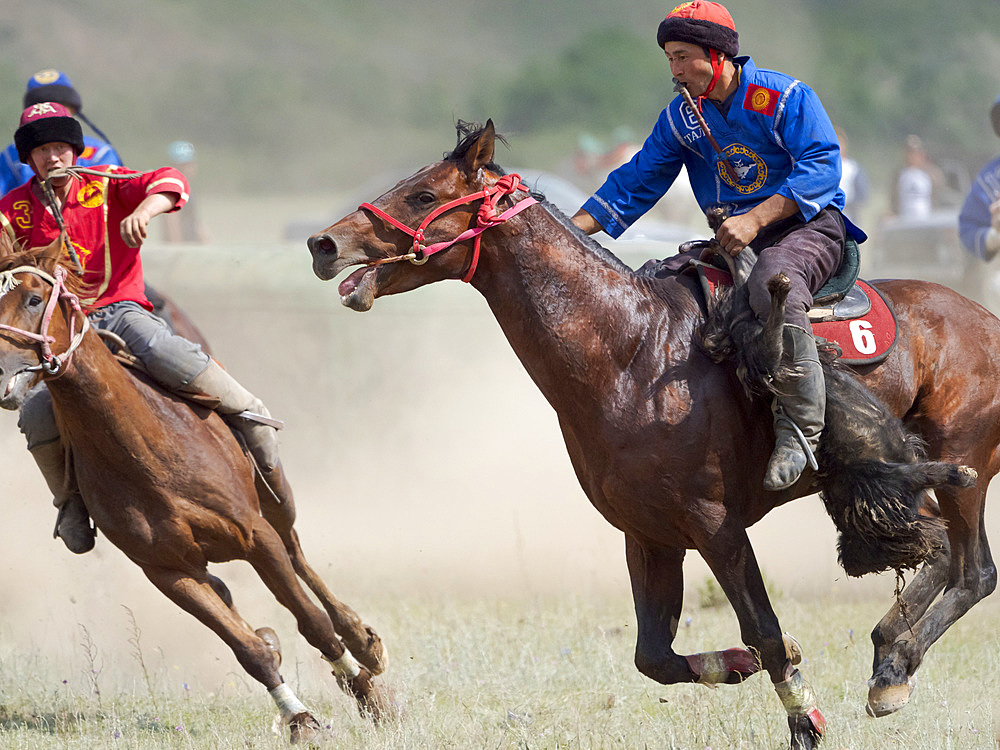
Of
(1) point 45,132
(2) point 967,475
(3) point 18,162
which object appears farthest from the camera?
(3) point 18,162

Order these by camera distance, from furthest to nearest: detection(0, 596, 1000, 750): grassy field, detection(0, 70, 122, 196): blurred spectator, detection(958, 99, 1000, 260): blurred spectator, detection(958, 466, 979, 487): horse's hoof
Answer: detection(958, 99, 1000, 260): blurred spectator, detection(0, 70, 122, 196): blurred spectator, detection(0, 596, 1000, 750): grassy field, detection(958, 466, 979, 487): horse's hoof

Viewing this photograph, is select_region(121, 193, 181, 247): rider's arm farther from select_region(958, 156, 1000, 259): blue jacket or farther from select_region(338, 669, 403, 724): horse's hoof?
select_region(958, 156, 1000, 259): blue jacket

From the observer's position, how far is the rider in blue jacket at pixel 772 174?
4512 millimetres

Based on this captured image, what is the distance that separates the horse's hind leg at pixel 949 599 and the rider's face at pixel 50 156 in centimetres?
402

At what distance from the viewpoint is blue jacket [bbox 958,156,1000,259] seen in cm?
885

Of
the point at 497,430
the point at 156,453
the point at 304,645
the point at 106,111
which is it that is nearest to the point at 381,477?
the point at 497,430

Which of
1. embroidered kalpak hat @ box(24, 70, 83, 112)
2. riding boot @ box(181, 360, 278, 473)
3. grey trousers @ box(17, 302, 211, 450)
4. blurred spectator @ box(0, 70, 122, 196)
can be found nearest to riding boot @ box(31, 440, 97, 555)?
grey trousers @ box(17, 302, 211, 450)

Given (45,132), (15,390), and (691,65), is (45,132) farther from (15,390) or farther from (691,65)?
(691,65)

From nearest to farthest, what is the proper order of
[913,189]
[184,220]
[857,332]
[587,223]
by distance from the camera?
1. [857,332]
2. [587,223]
3. [184,220]
4. [913,189]

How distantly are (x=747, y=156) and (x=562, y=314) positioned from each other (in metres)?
0.99

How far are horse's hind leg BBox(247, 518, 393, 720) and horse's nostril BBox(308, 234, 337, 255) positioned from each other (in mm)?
1700

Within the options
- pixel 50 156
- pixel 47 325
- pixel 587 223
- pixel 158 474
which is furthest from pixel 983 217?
pixel 47 325

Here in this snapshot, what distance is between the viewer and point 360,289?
177 inches

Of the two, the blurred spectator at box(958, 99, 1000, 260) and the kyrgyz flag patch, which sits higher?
the kyrgyz flag patch
